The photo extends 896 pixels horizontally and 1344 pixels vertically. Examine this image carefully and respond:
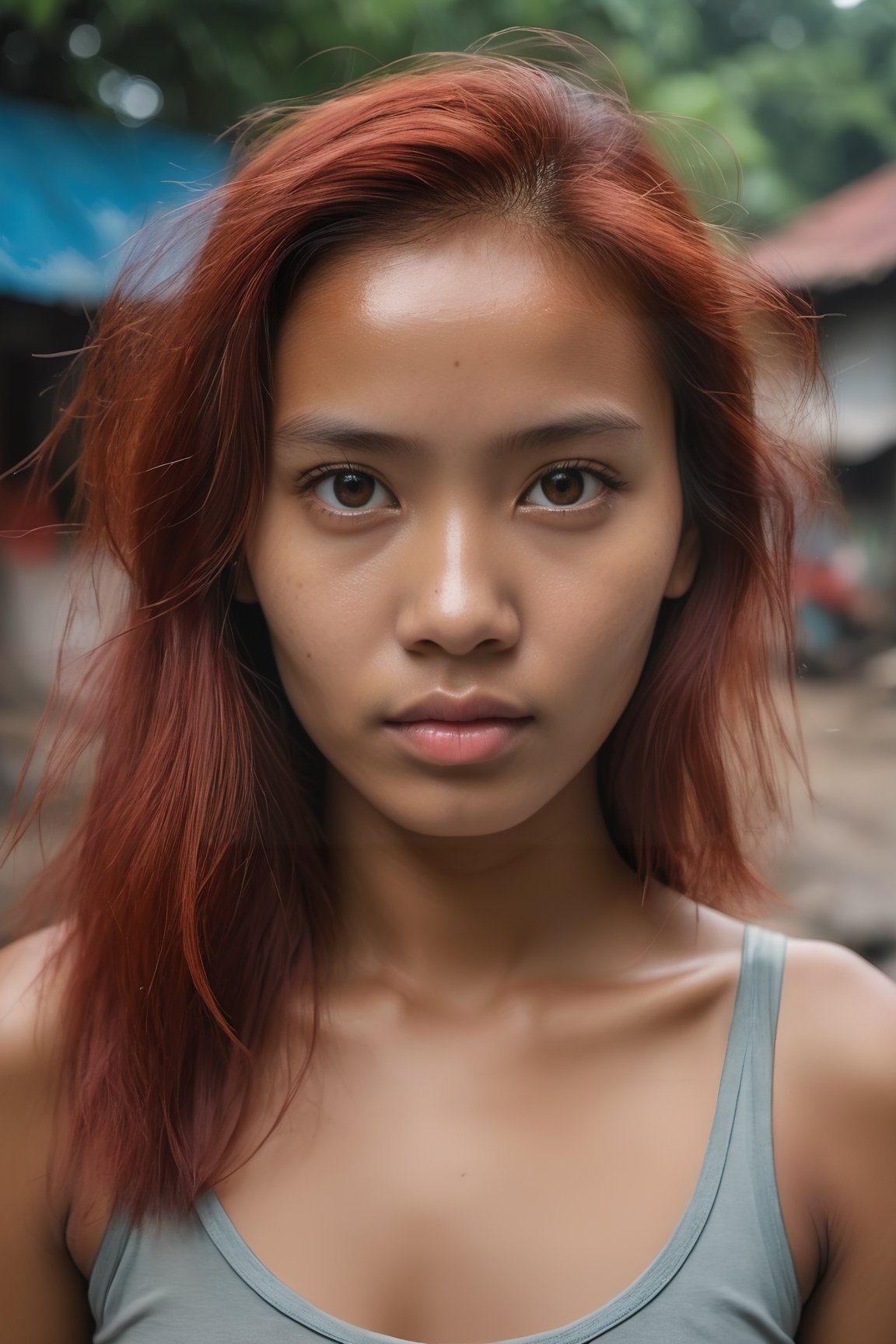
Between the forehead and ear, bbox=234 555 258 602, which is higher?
the forehead

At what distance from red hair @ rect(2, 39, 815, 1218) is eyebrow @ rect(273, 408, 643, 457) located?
1.4 inches

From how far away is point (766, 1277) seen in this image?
0.64m

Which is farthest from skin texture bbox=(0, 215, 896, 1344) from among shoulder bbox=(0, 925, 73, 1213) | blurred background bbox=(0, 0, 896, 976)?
blurred background bbox=(0, 0, 896, 976)

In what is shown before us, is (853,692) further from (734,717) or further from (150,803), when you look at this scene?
(150,803)

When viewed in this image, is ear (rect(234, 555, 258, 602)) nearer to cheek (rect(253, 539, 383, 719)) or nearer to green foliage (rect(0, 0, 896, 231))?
cheek (rect(253, 539, 383, 719))

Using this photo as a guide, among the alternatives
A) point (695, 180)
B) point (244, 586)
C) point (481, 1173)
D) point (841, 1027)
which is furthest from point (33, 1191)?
point (695, 180)

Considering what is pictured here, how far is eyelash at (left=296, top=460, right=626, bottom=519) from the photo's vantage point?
2.04 ft

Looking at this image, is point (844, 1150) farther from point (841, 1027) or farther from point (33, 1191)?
point (33, 1191)

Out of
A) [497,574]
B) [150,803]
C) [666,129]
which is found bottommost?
[150,803]

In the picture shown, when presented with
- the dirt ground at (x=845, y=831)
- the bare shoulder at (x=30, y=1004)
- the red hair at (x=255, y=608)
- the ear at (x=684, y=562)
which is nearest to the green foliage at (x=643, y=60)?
the red hair at (x=255, y=608)

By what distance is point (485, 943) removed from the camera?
29.0 inches

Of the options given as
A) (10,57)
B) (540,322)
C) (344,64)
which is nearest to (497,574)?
(540,322)

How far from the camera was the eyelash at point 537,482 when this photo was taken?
0.62m

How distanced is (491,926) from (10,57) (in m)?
0.70
